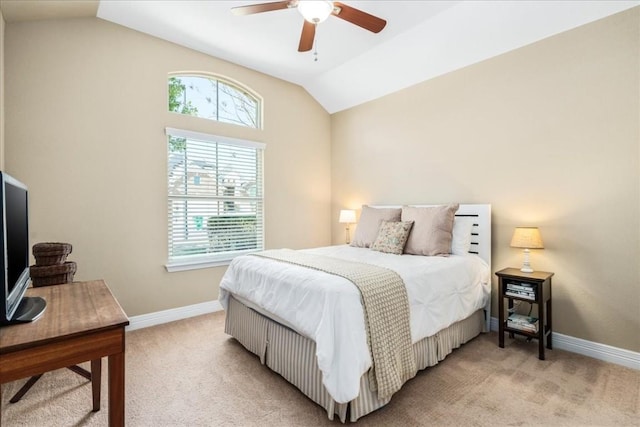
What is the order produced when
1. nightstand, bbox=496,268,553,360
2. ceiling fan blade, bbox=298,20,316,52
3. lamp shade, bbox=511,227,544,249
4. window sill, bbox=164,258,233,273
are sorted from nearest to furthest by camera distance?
ceiling fan blade, bbox=298,20,316,52
nightstand, bbox=496,268,553,360
lamp shade, bbox=511,227,544,249
window sill, bbox=164,258,233,273

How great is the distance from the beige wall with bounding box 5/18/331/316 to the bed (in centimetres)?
110

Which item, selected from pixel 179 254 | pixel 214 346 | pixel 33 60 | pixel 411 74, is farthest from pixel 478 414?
pixel 33 60

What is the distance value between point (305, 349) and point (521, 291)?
1967mm

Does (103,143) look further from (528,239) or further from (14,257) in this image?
(528,239)

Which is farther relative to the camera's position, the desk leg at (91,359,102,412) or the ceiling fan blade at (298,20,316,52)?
the ceiling fan blade at (298,20,316,52)

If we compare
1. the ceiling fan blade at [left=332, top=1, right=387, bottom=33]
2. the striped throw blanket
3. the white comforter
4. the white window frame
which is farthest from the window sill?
the ceiling fan blade at [left=332, top=1, right=387, bottom=33]

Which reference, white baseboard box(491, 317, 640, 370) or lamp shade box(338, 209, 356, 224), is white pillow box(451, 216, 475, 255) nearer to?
white baseboard box(491, 317, 640, 370)

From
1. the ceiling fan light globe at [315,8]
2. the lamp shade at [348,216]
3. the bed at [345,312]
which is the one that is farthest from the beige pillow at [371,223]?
the ceiling fan light globe at [315,8]

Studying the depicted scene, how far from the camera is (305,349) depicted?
80.2 inches

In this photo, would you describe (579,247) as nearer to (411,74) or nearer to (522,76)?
(522,76)

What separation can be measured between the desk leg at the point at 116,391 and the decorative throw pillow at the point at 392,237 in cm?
243

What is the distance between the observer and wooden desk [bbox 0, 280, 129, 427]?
107cm

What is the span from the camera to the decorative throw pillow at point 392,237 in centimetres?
315

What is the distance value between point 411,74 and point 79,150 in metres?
3.62
